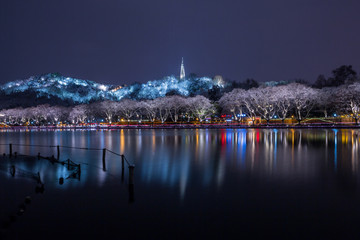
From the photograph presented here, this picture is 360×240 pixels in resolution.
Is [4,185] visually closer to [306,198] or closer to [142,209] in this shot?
[142,209]

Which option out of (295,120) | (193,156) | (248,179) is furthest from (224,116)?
(248,179)

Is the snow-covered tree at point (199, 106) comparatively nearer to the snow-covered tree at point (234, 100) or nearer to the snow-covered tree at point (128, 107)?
the snow-covered tree at point (234, 100)

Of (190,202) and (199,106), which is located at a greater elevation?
(199,106)

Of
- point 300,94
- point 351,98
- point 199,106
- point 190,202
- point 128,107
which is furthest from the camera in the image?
point 128,107

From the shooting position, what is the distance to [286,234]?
264 inches

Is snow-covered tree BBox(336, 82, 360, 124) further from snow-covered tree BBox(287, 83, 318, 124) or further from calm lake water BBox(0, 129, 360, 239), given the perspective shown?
calm lake water BBox(0, 129, 360, 239)

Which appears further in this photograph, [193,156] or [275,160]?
[193,156]

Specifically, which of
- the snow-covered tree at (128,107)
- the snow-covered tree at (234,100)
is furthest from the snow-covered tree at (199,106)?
the snow-covered tree at (128,107)

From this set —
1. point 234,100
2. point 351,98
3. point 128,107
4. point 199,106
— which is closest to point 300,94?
point 351,98

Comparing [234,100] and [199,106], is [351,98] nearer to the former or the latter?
[234,100]

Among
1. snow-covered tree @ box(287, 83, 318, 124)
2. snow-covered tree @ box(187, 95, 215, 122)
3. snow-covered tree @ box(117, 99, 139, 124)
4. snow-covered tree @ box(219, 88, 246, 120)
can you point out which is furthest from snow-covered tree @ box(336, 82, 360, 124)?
snow-covered tree @ box(117, 99, 139, 124)

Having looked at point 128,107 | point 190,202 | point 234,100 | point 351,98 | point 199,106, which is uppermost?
point 234,100

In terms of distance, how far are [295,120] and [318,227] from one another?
66.9 meters

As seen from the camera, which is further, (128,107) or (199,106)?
(128,107)
